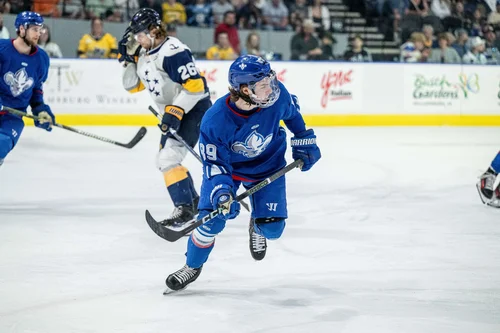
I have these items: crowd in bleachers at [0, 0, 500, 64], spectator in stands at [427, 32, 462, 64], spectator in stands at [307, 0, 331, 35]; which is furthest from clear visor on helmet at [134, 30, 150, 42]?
spectator in stands at [427, 32, 462, 64]

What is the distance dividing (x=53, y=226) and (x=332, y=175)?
2.95m

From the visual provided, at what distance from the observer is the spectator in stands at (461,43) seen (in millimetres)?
11570

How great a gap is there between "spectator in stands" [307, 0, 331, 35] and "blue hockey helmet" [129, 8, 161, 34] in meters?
7.33

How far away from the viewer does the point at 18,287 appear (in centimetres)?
348

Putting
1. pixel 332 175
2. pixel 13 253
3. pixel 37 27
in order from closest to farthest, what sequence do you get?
1. pixel 13 253
2. pixel 37 27
3. pixel 332 175

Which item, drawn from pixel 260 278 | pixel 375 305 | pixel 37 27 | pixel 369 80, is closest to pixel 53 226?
pixel 37 27

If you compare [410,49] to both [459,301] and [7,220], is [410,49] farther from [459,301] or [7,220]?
[459,301]

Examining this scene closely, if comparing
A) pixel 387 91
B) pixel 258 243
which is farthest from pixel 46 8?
pixel 258 243

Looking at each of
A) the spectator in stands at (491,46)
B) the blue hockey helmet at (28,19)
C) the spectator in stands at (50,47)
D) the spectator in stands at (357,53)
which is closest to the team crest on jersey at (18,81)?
the blue hockey helmet at (28,19)

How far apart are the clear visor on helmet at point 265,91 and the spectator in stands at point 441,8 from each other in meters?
9.81

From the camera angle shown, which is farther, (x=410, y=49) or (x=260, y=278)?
(x=410, y=49)

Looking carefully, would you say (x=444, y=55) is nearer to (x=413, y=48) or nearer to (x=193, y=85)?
(x=413, y=48)

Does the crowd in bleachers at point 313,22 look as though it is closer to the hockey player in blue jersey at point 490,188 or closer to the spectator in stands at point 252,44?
the spectator in stands at point 252,44

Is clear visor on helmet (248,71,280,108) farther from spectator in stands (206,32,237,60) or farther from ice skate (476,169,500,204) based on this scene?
spectator in stands (206,32,237,60)
